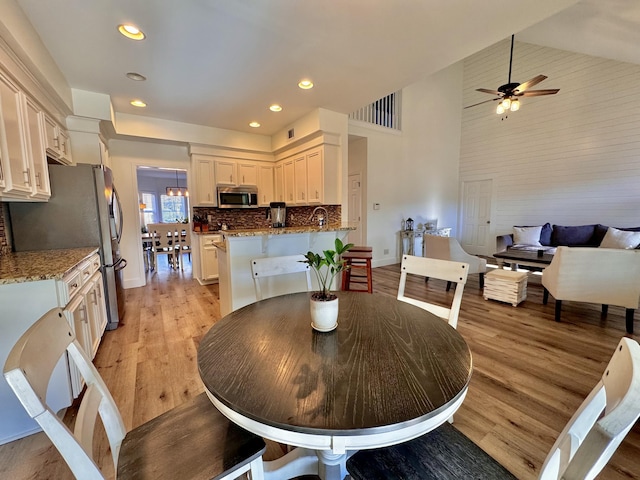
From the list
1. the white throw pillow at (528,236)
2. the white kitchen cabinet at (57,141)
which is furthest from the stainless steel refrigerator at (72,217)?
the white throw pillow at (528,236)

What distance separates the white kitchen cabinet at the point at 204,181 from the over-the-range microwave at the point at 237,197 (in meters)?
0.16

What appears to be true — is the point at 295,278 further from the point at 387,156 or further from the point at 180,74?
the point at 387,156

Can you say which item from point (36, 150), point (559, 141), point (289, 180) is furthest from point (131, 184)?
point (559, 141)

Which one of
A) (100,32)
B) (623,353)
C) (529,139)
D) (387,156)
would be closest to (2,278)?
(100,32)

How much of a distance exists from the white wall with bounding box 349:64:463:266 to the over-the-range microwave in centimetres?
230

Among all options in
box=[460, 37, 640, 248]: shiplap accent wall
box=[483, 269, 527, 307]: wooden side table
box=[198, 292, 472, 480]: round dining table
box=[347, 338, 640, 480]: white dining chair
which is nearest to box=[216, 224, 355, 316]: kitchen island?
box=[198, 292, 472, 480]: round dining table

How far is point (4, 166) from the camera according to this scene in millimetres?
1714

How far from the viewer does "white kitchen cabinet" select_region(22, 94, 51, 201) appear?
81.0 inches

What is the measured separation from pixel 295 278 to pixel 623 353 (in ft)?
8.52

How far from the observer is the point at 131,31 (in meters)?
2.13

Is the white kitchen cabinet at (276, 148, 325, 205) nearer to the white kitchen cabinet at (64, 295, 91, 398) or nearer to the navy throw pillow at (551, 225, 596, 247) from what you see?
the white kitchen cabinet at (64, 295, 91, 398)

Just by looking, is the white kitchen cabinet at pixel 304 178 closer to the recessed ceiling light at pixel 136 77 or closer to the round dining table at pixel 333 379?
the recessed ceiling light at pixel 136 77

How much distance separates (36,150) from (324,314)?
2.77 m

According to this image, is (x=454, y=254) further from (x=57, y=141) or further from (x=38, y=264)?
(x=57, y=141)
